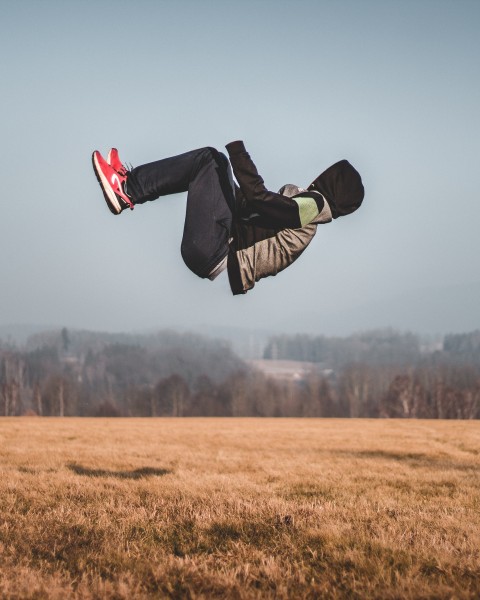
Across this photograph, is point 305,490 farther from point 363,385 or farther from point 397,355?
point 397,355

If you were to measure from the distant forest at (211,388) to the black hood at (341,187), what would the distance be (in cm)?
7484

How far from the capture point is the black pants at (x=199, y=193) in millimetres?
4391

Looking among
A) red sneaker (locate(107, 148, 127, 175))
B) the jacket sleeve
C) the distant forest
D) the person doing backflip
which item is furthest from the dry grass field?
the distant forest

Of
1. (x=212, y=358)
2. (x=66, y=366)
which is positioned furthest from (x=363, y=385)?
(x=66, y=366)

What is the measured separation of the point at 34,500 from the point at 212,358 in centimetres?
11972

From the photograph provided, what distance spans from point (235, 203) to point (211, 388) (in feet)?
288

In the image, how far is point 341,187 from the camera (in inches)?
188

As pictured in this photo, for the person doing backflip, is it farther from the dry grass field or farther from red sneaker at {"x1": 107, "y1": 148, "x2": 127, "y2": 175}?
the dry grass field

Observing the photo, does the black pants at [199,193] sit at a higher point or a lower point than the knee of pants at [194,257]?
higher

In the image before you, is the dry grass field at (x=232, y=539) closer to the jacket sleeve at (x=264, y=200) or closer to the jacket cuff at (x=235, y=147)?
the jacket sleeve at (x=264, y=200)

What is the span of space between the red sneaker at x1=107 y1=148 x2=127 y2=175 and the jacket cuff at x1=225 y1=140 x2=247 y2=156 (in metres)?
0.93

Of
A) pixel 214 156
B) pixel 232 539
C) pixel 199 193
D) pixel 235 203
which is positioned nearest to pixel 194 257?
pixel 199 193

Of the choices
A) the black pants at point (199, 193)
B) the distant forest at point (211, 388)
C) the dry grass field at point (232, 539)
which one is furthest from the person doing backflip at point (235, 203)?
the distant forest at point (211, 388)

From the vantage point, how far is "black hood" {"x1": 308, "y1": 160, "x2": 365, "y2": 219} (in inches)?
187
